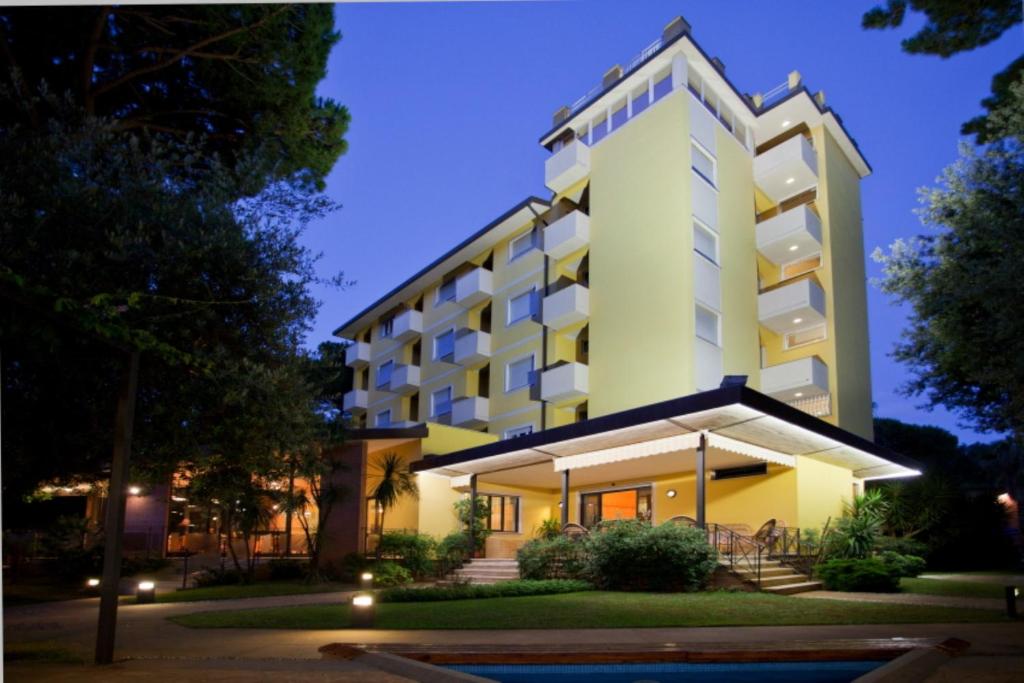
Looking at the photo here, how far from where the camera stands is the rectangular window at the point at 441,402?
30922mm

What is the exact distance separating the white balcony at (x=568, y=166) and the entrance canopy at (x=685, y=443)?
9954 millimetres

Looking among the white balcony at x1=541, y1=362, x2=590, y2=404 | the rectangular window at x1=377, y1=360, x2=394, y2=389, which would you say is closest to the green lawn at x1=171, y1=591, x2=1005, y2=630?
the white balcony at x1=541, y1=362, x2=590, y2=404

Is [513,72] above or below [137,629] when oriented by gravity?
above

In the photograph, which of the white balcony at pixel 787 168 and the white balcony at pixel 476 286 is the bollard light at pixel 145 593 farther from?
the white balcony at pixel 787 168

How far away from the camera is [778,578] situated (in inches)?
571

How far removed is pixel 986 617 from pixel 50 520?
858 inches

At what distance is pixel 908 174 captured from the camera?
Result: 89.0 metres

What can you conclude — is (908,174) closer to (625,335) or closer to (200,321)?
(625,335)

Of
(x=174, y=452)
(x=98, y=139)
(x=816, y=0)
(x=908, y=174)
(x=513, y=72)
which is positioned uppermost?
(x=908, y=174)

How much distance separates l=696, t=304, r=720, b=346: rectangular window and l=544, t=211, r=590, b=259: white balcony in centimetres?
479

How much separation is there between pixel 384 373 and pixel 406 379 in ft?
10.2

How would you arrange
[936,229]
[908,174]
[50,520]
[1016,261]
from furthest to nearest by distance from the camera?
[908,174], [50,520], [936,229], [1016,261]

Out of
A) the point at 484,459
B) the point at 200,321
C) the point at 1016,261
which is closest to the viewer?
the point at 200,321

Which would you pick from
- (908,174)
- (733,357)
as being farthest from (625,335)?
(908,174)
